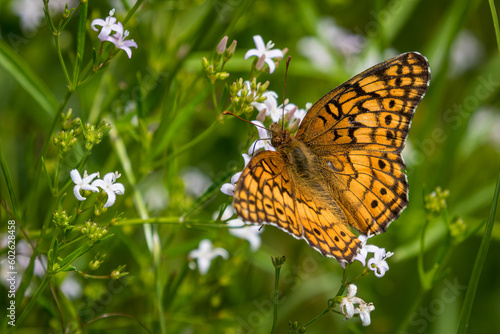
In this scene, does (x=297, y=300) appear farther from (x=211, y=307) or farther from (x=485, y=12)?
(x=485, y=12)

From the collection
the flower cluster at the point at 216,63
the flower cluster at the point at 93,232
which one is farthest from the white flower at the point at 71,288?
the flower cluster at the point at 216,63

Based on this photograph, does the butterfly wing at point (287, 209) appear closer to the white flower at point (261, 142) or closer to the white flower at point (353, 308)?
the white flower at point (261, 142)

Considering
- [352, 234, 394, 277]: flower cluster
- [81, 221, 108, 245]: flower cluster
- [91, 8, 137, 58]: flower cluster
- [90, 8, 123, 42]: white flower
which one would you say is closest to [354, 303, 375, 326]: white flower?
[352, 234, 394, 277]: flower cluster

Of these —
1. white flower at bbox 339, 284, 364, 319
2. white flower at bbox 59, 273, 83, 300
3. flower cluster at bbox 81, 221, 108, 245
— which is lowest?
white flower at bbox 339, 284, 364, 319

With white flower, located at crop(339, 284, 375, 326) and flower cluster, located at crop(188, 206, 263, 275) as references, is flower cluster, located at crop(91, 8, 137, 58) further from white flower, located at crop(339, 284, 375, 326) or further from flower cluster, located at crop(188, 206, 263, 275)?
white flower, located at crop(339, 284, 375, 326)

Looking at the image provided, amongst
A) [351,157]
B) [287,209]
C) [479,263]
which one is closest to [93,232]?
[287,209]

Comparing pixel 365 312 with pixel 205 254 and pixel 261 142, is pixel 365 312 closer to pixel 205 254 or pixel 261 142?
pixel 261 142
